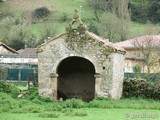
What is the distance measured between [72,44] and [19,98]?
4.62 m

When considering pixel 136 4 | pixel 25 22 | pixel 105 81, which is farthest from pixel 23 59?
pixel 136 4

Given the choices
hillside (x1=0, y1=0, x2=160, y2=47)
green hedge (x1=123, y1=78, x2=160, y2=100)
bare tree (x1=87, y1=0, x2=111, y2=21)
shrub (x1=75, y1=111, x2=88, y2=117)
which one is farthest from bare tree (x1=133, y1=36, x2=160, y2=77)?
bare tree (x1=87, y1=0, x2=111, y2=21)

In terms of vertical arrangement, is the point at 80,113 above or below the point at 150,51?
below

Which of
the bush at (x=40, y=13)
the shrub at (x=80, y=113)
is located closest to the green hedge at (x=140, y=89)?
the shrub at (x=80, y=113)

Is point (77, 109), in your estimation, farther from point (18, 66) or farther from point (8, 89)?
point (18, 66)

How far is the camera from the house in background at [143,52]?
51969mm

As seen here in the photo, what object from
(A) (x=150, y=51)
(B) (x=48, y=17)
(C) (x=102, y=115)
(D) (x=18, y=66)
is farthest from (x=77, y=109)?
(B) (x=48, y=17)

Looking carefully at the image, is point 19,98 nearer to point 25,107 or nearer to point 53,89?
point 53,89

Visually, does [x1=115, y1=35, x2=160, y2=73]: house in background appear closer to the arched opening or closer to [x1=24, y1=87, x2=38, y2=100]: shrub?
the arched opening

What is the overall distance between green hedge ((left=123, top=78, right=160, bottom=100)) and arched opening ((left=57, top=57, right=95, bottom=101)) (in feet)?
8.47

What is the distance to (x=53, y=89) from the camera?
30578 mm

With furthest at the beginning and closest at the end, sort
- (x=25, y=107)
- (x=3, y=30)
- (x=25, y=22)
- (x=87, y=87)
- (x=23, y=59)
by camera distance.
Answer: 1. (x=25, y=22)
2. (x=3, y=30)
3. (x=23, y=59)
4. (x=87, y=87)
5. (x=25, y=107)

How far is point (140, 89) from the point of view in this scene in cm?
3138

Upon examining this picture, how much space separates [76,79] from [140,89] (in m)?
4.65
